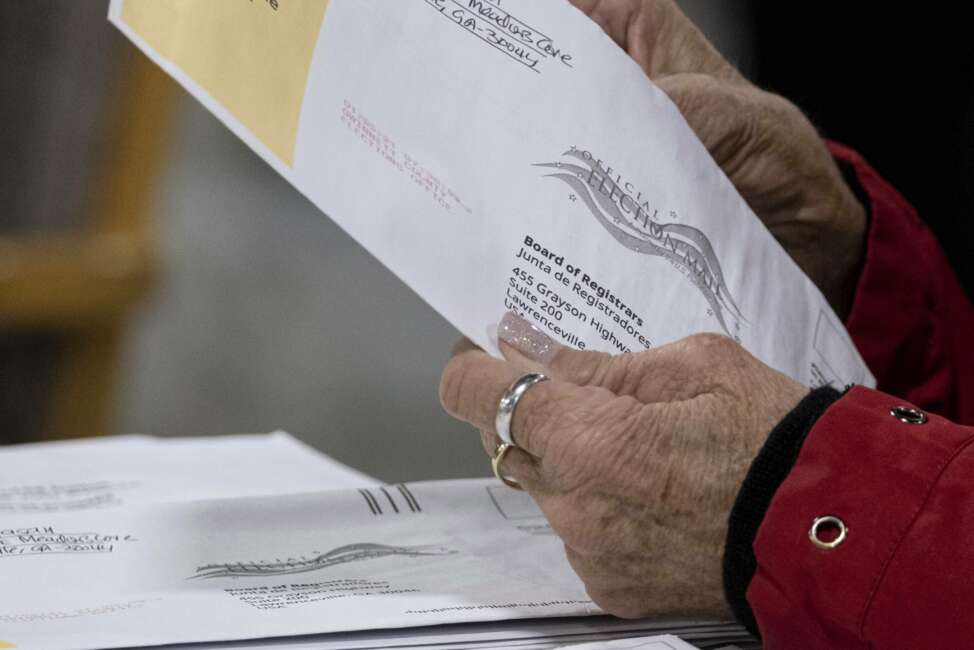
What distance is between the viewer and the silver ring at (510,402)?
539 millimetres

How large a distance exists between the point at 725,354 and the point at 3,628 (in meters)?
0.32

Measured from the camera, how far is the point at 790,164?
30.4 inches

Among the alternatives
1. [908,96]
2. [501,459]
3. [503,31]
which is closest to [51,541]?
[501,459]

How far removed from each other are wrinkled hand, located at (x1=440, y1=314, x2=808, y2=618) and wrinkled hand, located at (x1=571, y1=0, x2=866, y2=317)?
0.23 meters

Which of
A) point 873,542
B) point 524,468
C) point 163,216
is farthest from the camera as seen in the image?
point 163,216

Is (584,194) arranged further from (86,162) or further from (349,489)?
(86,162)

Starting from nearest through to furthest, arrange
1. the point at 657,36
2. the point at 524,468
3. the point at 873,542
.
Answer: the point at 873,542 → the point at 524,468 → the point at 657,36

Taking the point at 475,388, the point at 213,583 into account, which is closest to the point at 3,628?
the point at 213,583

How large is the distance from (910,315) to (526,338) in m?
0.35

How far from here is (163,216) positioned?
180 cm

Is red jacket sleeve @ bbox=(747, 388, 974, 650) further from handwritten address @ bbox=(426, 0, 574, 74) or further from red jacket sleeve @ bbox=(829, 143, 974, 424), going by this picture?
red jacket sleeve @ bbox=(829, 143, 974, 424)

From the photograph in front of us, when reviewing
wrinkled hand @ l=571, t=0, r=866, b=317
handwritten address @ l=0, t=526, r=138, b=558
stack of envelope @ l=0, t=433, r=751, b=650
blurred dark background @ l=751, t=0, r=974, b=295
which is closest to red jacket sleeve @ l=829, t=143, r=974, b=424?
wrinkled hand @ l=571, t=0, r=866, b=317

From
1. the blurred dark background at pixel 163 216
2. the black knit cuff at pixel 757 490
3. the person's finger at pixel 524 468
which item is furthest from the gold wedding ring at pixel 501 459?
the blurred dark background at pixel 163 216

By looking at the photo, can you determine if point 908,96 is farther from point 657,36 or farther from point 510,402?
point 510,402
